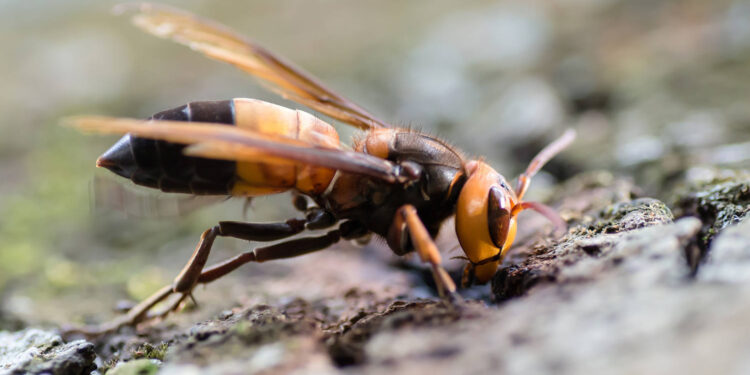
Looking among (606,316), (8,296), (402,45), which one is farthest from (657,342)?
(402,45)

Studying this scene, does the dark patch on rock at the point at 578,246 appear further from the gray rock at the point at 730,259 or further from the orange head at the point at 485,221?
the gray rock at the point at 730,259

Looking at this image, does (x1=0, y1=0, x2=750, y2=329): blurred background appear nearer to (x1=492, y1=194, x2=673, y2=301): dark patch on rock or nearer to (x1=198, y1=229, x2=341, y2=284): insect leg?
(x1=198, y1=229, x2=341, y2=284): insect leg

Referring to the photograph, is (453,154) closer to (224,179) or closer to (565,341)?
(224,179)

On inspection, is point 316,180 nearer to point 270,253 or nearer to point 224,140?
point 270,253

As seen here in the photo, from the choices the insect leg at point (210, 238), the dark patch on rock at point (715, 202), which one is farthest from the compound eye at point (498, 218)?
the insect leg at point (210, 238)

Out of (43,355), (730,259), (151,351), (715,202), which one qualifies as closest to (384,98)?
(715,202)

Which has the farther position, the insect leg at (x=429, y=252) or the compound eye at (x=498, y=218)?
the compound eye at (x=498, y=218)

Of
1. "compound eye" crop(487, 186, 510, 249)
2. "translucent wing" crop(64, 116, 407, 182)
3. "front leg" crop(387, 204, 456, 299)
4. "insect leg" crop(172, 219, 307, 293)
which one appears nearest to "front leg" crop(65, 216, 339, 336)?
"insect leg" crop(172, 219, 307, 293)

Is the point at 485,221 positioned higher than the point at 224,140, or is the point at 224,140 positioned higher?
the point at 485,221
